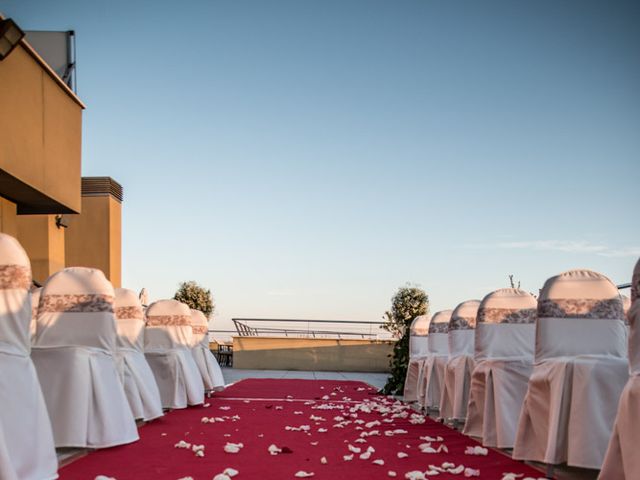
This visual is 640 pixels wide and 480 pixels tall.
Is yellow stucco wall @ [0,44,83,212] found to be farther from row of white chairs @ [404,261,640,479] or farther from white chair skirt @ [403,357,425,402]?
row of white chairs @ [404,261,640,479]

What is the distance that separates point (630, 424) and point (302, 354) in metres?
15.5

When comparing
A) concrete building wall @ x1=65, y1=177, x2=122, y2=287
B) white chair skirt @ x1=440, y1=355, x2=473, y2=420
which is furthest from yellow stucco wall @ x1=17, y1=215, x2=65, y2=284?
white chair skirt @ x1=440, y1=355, x2=473, y2=420

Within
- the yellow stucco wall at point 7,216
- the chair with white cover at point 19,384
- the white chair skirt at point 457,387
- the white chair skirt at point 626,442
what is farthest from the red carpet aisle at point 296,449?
the yellow stucco wall at point 7,216

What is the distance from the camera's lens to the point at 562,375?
12.4 ft

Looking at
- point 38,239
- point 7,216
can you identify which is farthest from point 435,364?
point 38,239

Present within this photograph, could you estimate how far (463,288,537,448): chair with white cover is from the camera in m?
4.95

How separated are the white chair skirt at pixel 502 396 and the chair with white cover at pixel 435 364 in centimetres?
212

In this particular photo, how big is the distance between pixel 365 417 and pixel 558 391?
3.46 meters

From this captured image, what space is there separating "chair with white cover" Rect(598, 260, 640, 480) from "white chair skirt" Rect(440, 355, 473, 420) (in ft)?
10.8

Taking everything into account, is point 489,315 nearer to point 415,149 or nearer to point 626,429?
point 626,429

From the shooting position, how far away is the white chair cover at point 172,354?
24.6 feet

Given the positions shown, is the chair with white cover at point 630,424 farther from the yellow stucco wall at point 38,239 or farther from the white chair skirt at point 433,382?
the yellow stucco wall at point 38,239

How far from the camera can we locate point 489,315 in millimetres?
5504

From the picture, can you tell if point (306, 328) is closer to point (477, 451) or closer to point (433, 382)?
point (433, 382)
